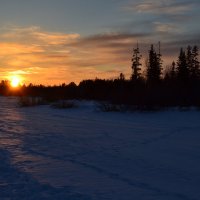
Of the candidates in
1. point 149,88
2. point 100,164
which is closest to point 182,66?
point 149,88

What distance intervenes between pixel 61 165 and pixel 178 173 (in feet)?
9.24

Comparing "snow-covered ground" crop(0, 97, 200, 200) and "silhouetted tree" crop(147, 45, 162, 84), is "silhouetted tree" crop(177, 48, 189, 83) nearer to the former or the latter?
"silhouetted tree" crop(147, 45, 162, 84)

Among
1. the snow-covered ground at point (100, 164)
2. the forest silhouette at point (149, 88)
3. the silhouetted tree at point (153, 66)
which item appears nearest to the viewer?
the snow-covered ground at point (100, 164)

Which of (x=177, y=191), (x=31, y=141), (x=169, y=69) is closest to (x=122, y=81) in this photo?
(x=169, y=69)

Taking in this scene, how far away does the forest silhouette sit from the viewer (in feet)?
99.0

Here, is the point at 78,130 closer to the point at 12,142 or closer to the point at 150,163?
the point at 12,142

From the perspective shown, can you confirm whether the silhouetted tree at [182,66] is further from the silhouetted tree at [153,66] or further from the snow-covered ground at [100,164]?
the snow-covered ground at [100,164]

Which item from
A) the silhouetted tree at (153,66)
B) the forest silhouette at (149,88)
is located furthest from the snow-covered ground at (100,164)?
the silhouetted tree at (153,66)

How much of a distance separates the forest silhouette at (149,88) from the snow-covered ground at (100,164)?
11.7 m

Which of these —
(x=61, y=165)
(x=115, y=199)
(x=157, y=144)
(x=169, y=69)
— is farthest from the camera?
(x=169, y=69)

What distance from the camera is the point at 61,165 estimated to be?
1052 cm

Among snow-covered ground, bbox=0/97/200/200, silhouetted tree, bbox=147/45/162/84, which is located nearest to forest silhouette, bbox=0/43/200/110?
silhouetted tree, bbox=147/45/162/84

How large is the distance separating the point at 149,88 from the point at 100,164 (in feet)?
74.7

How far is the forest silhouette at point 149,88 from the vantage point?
30188mm
